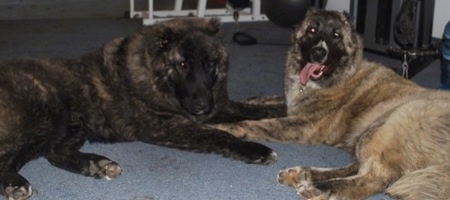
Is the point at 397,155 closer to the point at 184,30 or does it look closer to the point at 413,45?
the point at 184,30

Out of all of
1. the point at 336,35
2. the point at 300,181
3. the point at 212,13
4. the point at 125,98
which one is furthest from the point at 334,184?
the point at 212,13

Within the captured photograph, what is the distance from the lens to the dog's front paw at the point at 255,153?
3.00 m

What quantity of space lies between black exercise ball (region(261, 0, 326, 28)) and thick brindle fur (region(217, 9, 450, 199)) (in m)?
2.92

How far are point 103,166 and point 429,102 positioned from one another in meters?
1.62

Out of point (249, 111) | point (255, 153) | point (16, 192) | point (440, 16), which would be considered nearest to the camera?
point (16, 192)

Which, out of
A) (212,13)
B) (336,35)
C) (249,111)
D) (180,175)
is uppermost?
(336,35)

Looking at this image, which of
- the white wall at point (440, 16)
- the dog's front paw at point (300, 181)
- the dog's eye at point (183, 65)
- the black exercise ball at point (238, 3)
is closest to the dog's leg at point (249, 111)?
the dog's eye at point (183, 65)

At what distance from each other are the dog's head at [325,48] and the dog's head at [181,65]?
1.69 feet

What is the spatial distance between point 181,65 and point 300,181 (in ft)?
3.12

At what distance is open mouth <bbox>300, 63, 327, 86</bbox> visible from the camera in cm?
346

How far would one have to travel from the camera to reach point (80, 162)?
2.91 metres

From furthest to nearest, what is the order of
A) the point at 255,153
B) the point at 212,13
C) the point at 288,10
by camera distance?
the point at 212,13, the point at 288,10, the point at 255,153

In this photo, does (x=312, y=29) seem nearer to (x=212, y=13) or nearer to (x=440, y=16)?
(x=440, y=16)

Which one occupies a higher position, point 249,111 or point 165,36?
point 165,36
